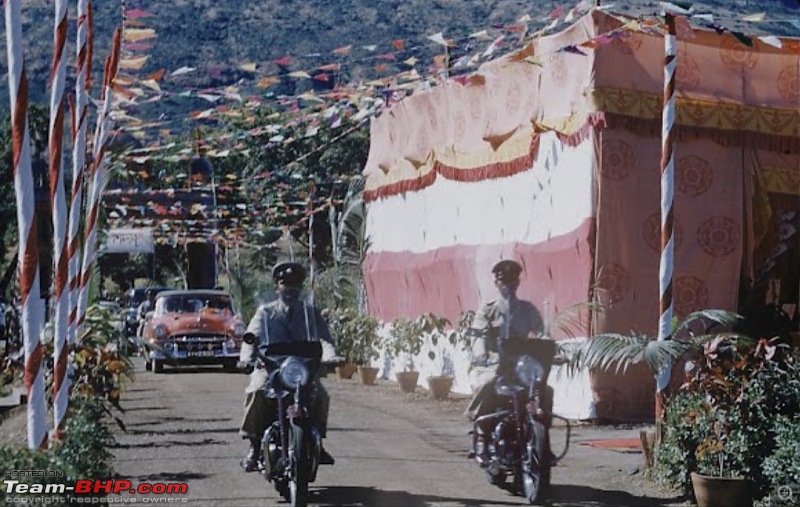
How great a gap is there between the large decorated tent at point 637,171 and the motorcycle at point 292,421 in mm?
5345

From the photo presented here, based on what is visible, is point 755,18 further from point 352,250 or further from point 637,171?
point 352,250

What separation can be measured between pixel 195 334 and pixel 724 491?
1549cm

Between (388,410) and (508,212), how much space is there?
2845 millimetres

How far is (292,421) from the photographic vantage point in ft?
28.9

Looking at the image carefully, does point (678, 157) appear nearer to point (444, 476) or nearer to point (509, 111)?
point (509, 111)

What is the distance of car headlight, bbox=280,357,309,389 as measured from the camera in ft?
29.2

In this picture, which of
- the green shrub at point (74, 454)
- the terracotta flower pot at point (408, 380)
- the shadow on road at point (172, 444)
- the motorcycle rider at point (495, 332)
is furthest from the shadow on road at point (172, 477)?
the terracotta flower pot at point (408, 380)

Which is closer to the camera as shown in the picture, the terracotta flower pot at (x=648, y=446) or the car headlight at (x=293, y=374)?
the car headlight at (x=293, y=374)

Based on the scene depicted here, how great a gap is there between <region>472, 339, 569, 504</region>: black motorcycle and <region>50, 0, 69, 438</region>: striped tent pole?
307 centimetres

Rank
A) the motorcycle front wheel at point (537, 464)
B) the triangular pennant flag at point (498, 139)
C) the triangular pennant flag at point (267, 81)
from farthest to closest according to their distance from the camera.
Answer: the triangular pennant flag at point (498, 139) → the triangular pennant flag at point (267, 81) → the motorcycle front wheel at point (537, 464)

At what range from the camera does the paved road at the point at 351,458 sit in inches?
381

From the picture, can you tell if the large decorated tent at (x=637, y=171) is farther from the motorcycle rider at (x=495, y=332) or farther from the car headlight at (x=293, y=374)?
the car headlight at (x=293, y=374)

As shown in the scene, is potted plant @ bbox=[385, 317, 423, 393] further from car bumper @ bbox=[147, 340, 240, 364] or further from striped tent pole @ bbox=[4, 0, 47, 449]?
striped tent pole @ bbox=[4, 0, 47, 449]

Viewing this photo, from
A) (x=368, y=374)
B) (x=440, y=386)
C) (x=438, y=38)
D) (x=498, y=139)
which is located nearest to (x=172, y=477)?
(x=438, y=38)
